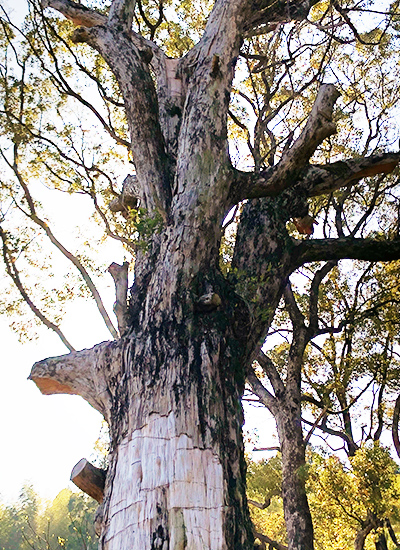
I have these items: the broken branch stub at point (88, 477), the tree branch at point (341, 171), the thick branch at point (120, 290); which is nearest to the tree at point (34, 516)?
the thick branch at point (120, 290)

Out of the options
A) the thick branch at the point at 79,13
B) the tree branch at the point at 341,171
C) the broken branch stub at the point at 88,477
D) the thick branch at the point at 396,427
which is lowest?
the broken branch stub at the point at 88,477

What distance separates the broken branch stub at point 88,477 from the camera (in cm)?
324

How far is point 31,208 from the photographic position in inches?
292

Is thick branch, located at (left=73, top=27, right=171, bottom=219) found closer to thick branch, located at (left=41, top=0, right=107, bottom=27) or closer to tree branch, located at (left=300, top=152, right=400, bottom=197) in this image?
thick branch, located at (left=41, top=0, right=107, bottom=27)

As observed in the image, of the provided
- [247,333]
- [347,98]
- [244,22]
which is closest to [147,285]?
[247,333]

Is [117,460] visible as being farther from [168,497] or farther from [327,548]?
[327,548]

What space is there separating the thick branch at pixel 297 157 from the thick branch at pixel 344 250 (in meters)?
0.80

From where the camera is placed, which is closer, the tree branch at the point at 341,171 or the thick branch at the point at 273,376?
the tree branch at the point at 341,171

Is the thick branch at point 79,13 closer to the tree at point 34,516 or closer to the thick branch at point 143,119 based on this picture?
the thick branch at point 143,119

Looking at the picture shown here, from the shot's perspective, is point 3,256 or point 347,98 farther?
point 347,98

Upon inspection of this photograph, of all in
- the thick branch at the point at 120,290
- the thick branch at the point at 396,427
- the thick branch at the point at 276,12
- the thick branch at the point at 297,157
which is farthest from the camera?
the thick branch at the point at 396,427

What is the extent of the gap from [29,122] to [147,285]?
260 inches

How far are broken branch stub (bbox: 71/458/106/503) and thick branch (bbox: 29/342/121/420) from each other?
34 centimetres

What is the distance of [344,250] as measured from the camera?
4.79 m
